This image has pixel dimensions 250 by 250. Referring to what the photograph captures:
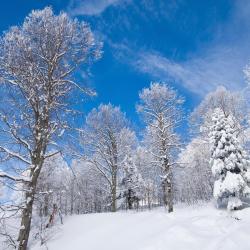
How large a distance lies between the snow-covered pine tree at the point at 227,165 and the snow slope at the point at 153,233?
1166 mm

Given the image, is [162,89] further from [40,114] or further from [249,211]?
[40,114]

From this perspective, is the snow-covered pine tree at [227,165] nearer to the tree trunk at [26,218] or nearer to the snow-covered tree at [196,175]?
the snow-covered tree at [196,175]

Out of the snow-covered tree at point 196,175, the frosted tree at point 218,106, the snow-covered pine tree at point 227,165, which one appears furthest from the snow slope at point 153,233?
the snow-covered tree at point 196,175

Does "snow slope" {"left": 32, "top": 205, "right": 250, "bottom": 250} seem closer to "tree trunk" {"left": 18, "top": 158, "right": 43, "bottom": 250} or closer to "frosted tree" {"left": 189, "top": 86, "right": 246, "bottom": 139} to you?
"tree trunk" {"left": 18, "top": 158, "right": 43, "bottom": 250}

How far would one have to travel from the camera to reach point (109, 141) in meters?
24.8

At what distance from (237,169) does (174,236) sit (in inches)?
365

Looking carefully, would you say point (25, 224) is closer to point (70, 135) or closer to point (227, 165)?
point (70, 135)

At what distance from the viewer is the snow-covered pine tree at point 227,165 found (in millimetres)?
16109

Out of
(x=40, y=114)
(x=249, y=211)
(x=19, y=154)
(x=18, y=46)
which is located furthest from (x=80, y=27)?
(x=249, y=211)

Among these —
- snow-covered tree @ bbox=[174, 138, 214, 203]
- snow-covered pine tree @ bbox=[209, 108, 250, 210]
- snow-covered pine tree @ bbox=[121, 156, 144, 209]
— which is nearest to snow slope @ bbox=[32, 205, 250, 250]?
snow-covered pine tree @ bbox=[209, 108, 250, 210]

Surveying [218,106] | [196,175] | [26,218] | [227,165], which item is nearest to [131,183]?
[196,175]

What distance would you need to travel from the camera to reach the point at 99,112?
25.6 meters

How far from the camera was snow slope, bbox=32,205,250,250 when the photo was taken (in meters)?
9.17

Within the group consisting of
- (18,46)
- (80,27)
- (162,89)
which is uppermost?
(162,89)
